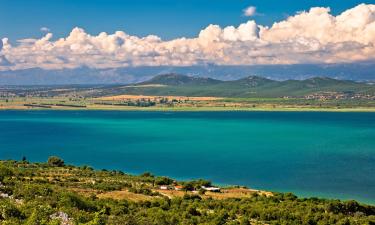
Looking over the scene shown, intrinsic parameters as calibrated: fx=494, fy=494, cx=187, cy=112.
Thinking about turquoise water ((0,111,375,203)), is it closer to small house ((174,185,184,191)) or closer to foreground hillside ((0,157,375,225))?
small house ((174,185,184,191))

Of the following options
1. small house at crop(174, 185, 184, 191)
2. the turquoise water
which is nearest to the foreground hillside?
small house at crop(174, 185, 184, 191)

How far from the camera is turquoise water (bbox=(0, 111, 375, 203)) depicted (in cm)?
7975

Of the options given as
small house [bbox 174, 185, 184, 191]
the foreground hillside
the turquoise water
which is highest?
the foreground hillside

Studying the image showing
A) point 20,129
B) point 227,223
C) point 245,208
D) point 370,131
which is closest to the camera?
point 227,223

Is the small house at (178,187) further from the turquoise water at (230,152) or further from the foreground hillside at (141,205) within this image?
the turquoise water at (230,152)

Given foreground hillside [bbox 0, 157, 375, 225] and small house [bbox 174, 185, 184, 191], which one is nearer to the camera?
foreground hillside [bbox 0, 157, 375, 225]

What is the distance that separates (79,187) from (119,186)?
4.70m

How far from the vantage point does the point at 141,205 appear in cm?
4228

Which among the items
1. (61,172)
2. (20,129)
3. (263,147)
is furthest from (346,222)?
(20,129)

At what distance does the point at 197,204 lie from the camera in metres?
45.1

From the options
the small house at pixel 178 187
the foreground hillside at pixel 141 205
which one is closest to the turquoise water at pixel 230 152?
the small house at pixel 178 187

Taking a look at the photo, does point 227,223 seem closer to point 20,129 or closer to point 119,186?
point 119,186

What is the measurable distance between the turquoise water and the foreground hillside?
18.9 meters

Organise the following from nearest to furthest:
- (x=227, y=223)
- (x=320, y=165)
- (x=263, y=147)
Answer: (x=227, y=223)
(x=320, y=165)
(x=263, y=147)
